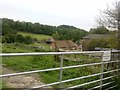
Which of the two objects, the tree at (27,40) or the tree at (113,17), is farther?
the tree at (27,40)

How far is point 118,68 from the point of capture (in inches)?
310

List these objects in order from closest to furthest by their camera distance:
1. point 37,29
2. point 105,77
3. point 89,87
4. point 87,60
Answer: point 89,87
point 105,77
point 87,60
point 37,29

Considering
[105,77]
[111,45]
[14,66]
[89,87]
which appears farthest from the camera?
[14,66]

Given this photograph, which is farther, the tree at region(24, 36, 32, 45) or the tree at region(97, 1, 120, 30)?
the tree at region(24, 36, 32, 45)

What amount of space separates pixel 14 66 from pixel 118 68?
539 centimetres

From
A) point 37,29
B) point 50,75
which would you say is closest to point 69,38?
point 37,29

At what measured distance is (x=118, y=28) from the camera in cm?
984

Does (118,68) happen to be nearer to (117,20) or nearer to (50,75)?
(117,20)

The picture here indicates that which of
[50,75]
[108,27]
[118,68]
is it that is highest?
[108,27]

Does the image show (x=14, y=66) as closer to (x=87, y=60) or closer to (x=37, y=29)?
(x=87, y=60)

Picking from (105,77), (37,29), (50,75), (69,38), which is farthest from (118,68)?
(69,38)

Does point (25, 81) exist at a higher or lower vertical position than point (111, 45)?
lower

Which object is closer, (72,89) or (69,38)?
(72,89)

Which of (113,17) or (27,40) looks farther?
(27,40)
